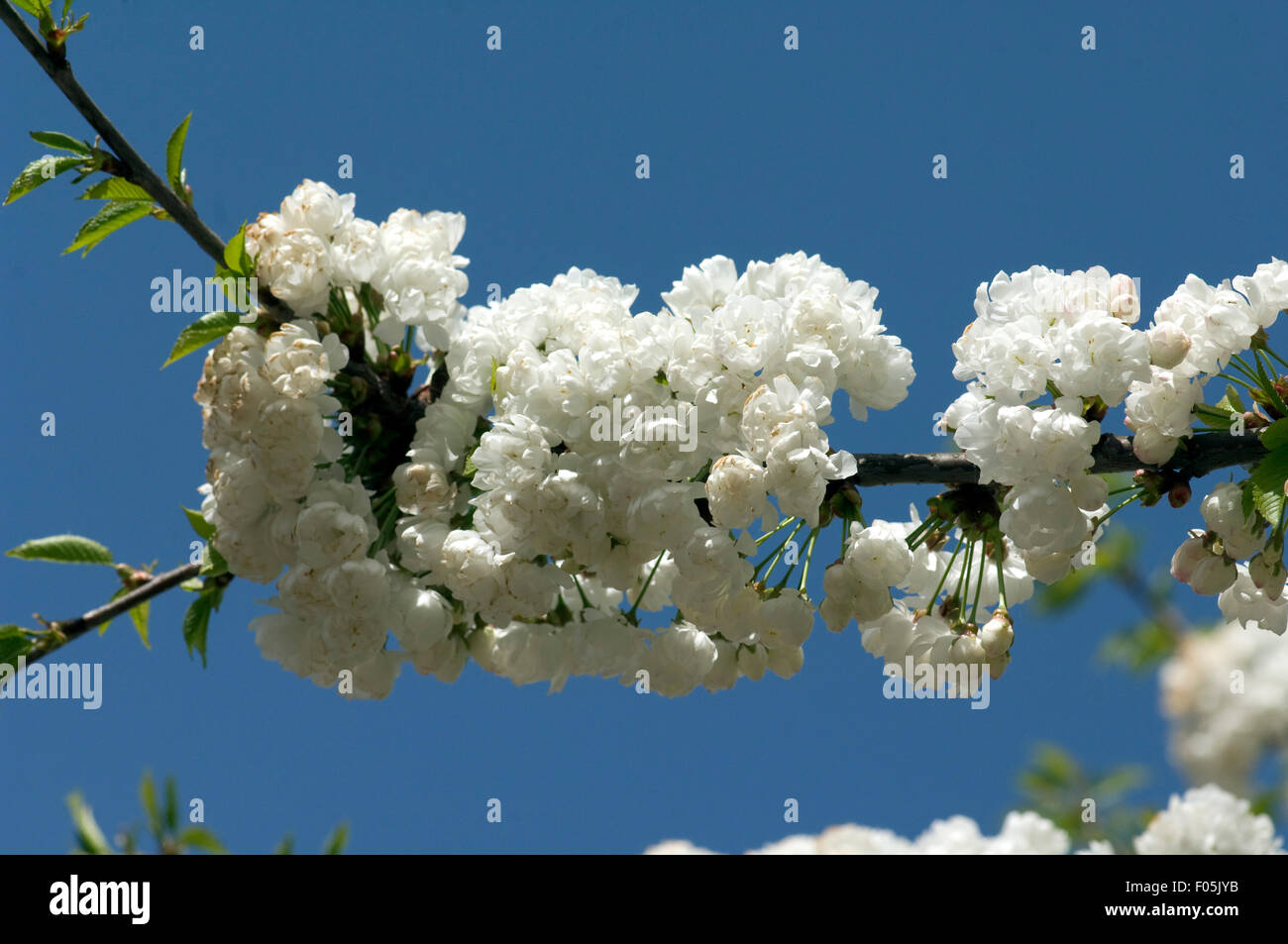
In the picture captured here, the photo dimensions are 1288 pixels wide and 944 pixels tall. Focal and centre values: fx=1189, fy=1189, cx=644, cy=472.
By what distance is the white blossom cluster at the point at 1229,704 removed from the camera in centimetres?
837

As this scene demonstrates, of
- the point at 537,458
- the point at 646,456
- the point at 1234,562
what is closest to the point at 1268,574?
the point at 1234,562

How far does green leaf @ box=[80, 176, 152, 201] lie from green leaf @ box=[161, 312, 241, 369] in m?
0.30

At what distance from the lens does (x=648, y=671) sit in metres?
2.43

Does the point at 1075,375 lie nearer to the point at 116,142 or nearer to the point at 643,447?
the point at 643,447

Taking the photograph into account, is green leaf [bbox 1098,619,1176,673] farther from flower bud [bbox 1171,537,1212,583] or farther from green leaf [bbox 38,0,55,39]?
green leaf [bbox 38,0,55,39]

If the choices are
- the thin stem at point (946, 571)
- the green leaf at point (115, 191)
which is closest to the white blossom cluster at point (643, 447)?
the thin stem at point (946, 571)

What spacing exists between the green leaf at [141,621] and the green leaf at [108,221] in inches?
32.4

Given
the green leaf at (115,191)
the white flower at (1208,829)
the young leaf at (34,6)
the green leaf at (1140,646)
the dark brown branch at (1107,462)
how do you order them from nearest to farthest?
the dark brown branch at (1107,462)
the young leaf at (34,6)
the green leaf at (115,191)
the white flower at (1208,829)
the green leaf at (1140,646)

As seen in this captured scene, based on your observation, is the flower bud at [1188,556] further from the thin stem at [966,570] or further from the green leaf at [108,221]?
the green leaf at [108,221]

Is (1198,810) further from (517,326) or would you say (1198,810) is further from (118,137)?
(118,137)

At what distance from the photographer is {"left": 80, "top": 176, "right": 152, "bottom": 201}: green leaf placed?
7.76ft

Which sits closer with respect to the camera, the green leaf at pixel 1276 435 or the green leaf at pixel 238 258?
the green leaf at pixel 1276 435

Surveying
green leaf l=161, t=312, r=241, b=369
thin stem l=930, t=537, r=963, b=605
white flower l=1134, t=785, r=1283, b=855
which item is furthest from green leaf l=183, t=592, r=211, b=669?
white flower l=1134, t=785, r=1283, b=855
